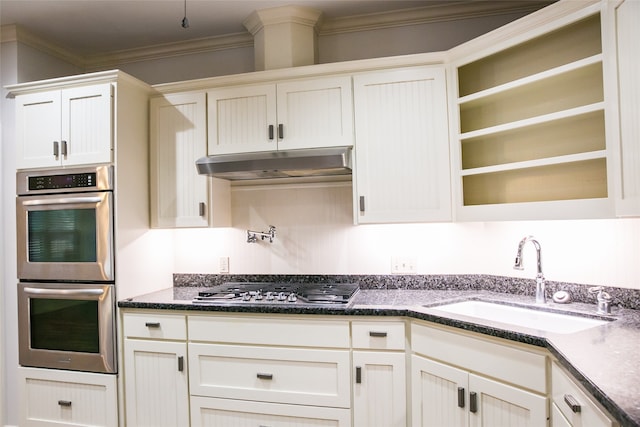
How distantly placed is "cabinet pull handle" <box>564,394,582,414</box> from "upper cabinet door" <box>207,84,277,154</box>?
71.6 inches

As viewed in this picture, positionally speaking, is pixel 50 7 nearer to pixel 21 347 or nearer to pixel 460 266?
pixel 21 347

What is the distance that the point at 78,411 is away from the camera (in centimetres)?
237

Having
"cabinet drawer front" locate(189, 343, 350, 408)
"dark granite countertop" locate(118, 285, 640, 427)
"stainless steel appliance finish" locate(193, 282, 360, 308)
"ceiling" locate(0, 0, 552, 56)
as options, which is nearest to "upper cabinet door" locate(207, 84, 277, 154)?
"ceiling" locate(0, 0, 552, 56)

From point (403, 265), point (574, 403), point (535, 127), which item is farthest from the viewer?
point (403, 265)

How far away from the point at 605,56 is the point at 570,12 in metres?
0.30

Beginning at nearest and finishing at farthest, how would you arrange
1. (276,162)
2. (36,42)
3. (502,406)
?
(502,406)
(276,162)
(36,42)

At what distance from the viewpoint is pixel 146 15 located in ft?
8.38

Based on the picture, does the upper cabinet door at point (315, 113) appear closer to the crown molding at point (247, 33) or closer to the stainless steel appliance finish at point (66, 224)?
the crown molding at point (247, 33)

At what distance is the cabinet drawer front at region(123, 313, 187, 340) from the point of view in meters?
2.24

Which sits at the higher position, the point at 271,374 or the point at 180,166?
the point at 180,166

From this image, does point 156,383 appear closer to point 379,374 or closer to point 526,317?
point 379,374

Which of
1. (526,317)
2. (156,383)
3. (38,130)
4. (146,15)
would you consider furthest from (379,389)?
(146,15)

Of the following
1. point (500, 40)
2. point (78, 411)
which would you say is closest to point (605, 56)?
point (500, 40)

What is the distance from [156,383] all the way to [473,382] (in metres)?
1.68
